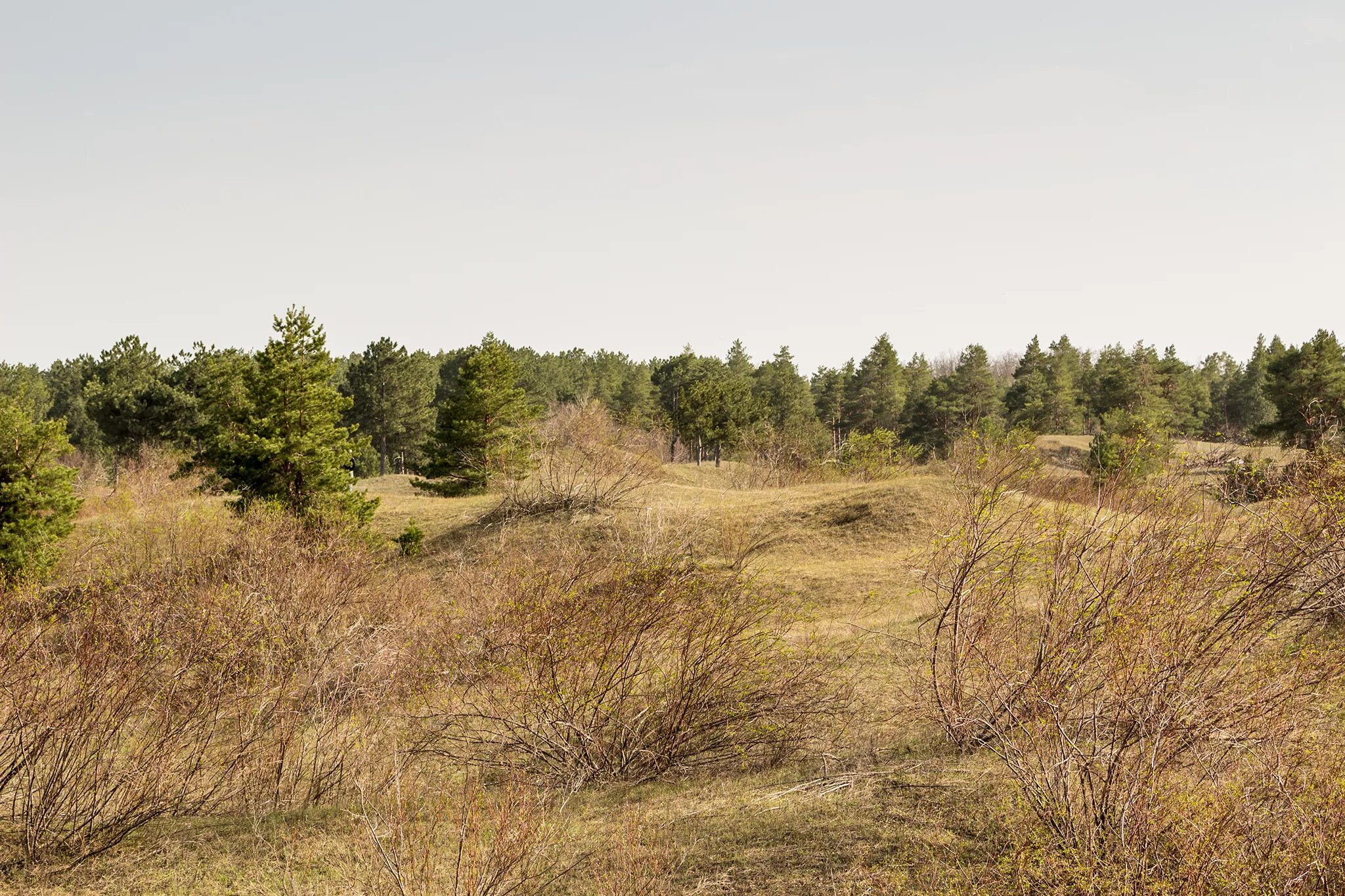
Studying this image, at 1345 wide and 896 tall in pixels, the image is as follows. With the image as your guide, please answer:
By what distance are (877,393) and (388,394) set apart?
128 ft

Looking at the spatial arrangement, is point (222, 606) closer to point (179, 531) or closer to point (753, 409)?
point (179, 531)

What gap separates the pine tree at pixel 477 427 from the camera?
3819cm

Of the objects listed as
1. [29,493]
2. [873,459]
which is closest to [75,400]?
[29,493]

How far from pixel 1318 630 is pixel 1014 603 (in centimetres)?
604

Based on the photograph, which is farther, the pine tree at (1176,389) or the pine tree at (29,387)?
the pine tree at (1176,389)

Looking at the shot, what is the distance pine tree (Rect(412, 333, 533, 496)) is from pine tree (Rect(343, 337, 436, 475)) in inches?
595

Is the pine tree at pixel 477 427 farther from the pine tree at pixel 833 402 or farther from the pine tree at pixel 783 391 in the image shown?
the pine tree at pixel 833 402

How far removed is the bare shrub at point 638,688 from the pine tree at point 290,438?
16394 millimetres

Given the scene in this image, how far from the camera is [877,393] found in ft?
235

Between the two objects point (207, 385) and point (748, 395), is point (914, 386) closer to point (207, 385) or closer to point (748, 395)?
point (748, 395)

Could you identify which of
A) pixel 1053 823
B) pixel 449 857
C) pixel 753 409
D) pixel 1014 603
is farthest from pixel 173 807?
pixel 753 409

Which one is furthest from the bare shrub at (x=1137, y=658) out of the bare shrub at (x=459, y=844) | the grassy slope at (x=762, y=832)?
the bare shrub at (x=459, y=844)

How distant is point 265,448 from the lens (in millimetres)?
24469

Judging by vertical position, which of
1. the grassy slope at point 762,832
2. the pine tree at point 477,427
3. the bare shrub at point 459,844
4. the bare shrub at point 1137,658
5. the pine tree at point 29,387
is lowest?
the grassy slope at point 762,832
